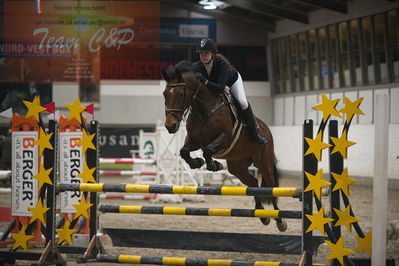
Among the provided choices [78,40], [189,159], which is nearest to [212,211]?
[189,159]

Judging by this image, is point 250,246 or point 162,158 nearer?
point 250,246

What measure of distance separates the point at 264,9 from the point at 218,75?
11.3 meters

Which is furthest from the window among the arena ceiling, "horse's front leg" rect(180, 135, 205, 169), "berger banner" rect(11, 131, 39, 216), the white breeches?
"berger banner" rect(11, 131, 39, 216)

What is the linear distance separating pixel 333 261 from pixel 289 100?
1418 centimetres

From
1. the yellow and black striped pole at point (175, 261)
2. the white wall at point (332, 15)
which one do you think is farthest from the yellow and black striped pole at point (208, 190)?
the white wall at point (332, 15)

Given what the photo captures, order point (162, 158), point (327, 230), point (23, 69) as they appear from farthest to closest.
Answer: point (23, 69) → point (162, 158) → point (327, 230)

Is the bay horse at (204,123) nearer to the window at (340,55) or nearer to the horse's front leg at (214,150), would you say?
the horse's front leg at (214,150)

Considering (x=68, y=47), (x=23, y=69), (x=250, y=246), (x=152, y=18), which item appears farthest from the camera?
(x=152, y=18)

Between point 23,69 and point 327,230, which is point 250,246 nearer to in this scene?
point 327,230

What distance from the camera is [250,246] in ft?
14.6

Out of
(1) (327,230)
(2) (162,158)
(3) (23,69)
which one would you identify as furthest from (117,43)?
(1) (327,230)

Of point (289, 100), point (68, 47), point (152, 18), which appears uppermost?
point (152, 18)

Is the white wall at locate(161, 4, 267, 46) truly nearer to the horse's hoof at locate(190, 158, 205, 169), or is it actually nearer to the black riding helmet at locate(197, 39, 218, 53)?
the black riding helmet at locate(197, 39, 218, 53)

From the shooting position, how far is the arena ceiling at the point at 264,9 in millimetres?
14586
